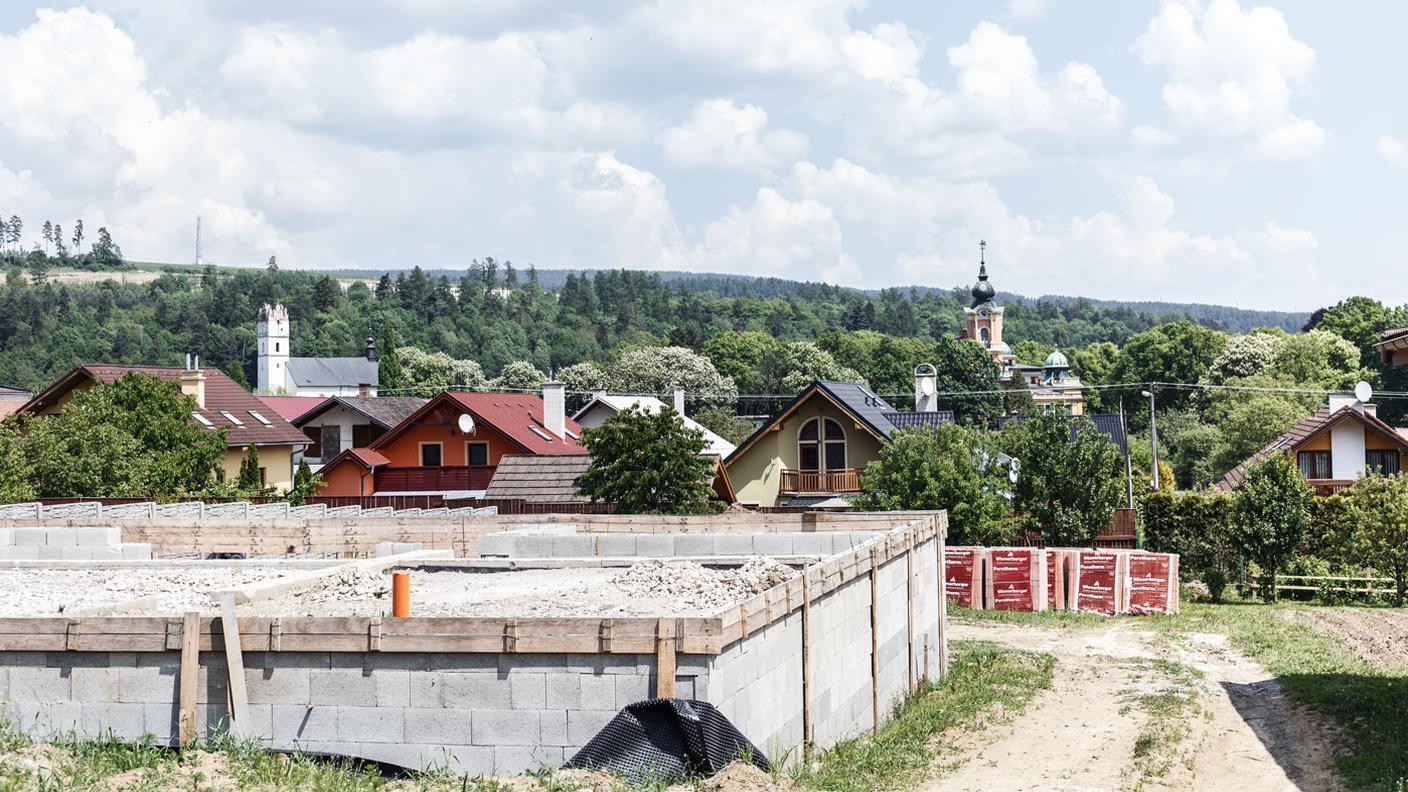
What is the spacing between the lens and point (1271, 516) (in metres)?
37.1

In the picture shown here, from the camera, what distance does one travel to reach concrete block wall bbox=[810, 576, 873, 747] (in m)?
16.1

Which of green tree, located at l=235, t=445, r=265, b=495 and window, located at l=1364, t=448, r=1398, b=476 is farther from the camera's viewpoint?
window, located at l=1364, t=448, r=1398, b=476

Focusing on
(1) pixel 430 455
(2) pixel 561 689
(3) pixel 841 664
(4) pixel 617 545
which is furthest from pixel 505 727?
(1) pixel 430 455

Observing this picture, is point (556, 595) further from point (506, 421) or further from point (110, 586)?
point (506, 421)

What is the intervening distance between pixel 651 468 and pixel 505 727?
81.3 ft

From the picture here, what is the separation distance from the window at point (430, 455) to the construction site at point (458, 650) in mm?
30304

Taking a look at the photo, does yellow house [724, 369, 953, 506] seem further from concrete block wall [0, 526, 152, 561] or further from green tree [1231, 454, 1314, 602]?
concrete block wall [0, 526, 152, 561]

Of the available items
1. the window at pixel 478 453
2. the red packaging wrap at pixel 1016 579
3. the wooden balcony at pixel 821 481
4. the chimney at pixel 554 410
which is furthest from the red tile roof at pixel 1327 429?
the window at pixel 478 453

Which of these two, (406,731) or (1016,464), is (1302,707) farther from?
(1016,464)

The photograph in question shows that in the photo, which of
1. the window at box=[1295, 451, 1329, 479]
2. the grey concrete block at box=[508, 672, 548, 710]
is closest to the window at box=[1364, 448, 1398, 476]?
the window at box=[1295, 451, 1329, 479]

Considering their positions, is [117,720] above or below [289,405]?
below

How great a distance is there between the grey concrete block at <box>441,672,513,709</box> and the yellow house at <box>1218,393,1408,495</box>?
39.9m

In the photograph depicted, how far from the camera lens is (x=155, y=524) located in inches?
1017

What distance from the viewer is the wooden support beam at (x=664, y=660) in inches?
500
